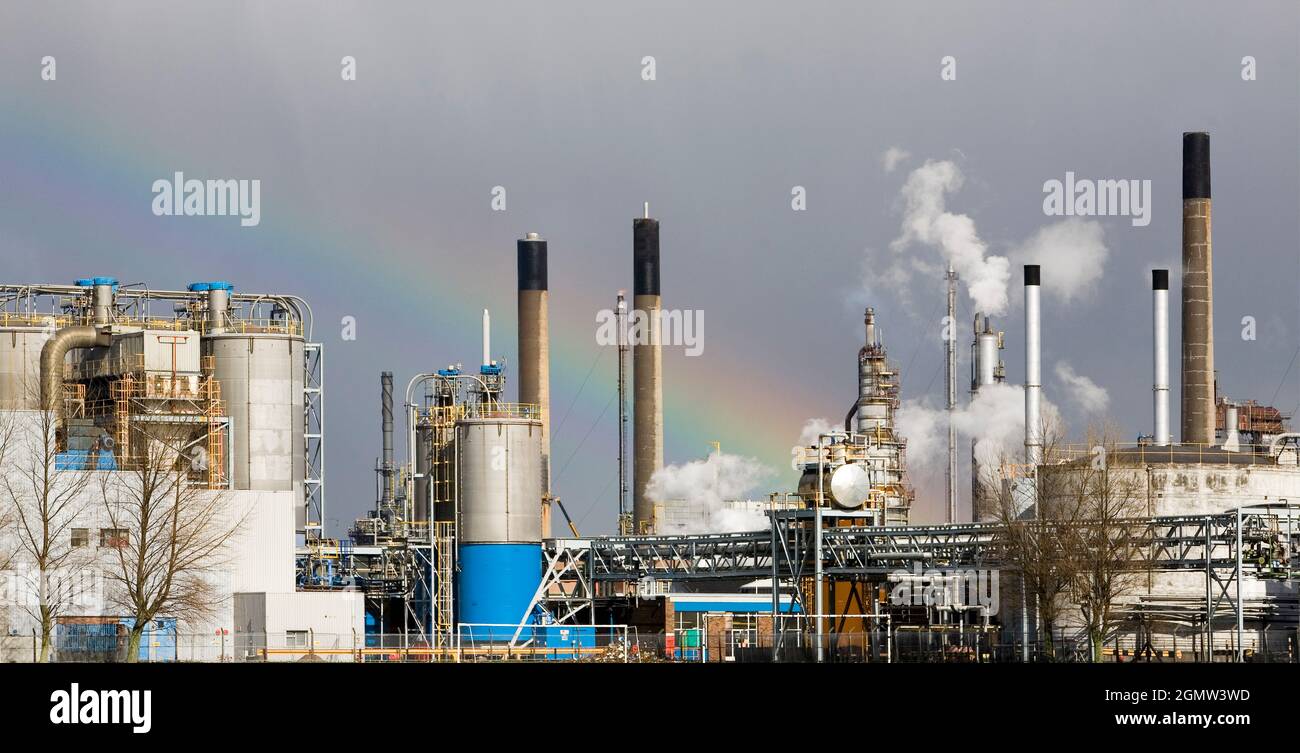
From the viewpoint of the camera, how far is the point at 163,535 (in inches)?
2491

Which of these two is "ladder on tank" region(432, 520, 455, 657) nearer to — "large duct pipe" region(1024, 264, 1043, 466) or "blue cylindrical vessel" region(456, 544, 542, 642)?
"blue cylindrical vessel" region(456, 544, 542, 642)

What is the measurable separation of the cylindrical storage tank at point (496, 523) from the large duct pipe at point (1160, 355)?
3225 centimetres

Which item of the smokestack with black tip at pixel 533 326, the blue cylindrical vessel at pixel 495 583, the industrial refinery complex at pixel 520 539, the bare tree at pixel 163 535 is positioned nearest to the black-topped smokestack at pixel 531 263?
the smokestack with black tip at pixel 533 326

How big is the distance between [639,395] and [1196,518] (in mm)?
48297

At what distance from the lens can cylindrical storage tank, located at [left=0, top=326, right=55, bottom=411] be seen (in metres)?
75.9

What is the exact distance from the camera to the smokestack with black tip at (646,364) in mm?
104250

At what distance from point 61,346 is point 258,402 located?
8197 millimetres

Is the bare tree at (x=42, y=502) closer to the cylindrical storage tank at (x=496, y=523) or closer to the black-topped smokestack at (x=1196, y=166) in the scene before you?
the cylindrical storage tank at (x=496, y=523)

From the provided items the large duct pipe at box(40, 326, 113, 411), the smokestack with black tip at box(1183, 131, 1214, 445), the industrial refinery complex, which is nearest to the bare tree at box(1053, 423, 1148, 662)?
the industrial refinery complex

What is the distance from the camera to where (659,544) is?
77.4m

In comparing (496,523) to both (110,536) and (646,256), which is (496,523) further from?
(646,256)

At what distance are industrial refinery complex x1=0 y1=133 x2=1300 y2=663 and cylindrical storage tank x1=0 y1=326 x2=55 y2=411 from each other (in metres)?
0.12
